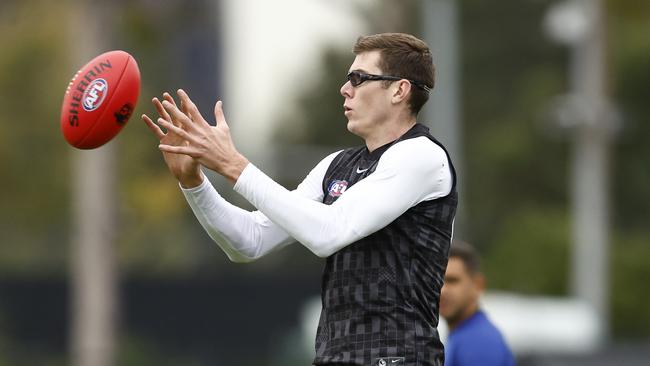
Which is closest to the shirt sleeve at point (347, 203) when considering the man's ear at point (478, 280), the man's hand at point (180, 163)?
the man's hand at point (180, 163)

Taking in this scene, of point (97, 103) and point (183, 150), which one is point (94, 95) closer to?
point (97, 103)

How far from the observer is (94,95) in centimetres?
589

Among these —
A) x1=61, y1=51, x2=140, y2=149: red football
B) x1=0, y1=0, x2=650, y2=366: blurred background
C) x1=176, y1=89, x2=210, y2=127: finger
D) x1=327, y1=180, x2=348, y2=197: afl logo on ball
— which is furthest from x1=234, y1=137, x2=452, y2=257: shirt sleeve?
x1=0, y1=0, x2=650, y2=366: blurred background

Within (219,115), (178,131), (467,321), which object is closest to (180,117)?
(178,131)

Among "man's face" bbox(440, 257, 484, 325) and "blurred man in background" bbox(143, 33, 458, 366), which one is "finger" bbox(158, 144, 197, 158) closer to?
"blurred man in background" bbox(143, 33, 458, 366)

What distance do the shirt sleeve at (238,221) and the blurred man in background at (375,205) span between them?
12cm

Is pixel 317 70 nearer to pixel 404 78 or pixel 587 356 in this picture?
pixel 587 356

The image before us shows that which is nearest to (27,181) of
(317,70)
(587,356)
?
(317,70)

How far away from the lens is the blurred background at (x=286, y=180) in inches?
934

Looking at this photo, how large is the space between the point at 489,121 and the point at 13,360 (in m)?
26.3

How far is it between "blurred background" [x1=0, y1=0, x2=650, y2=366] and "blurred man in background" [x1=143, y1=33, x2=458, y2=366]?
8.47 meters

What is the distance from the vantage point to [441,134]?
23.4m

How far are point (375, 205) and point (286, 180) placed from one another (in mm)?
33916

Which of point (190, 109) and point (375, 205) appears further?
point (190, 109)
